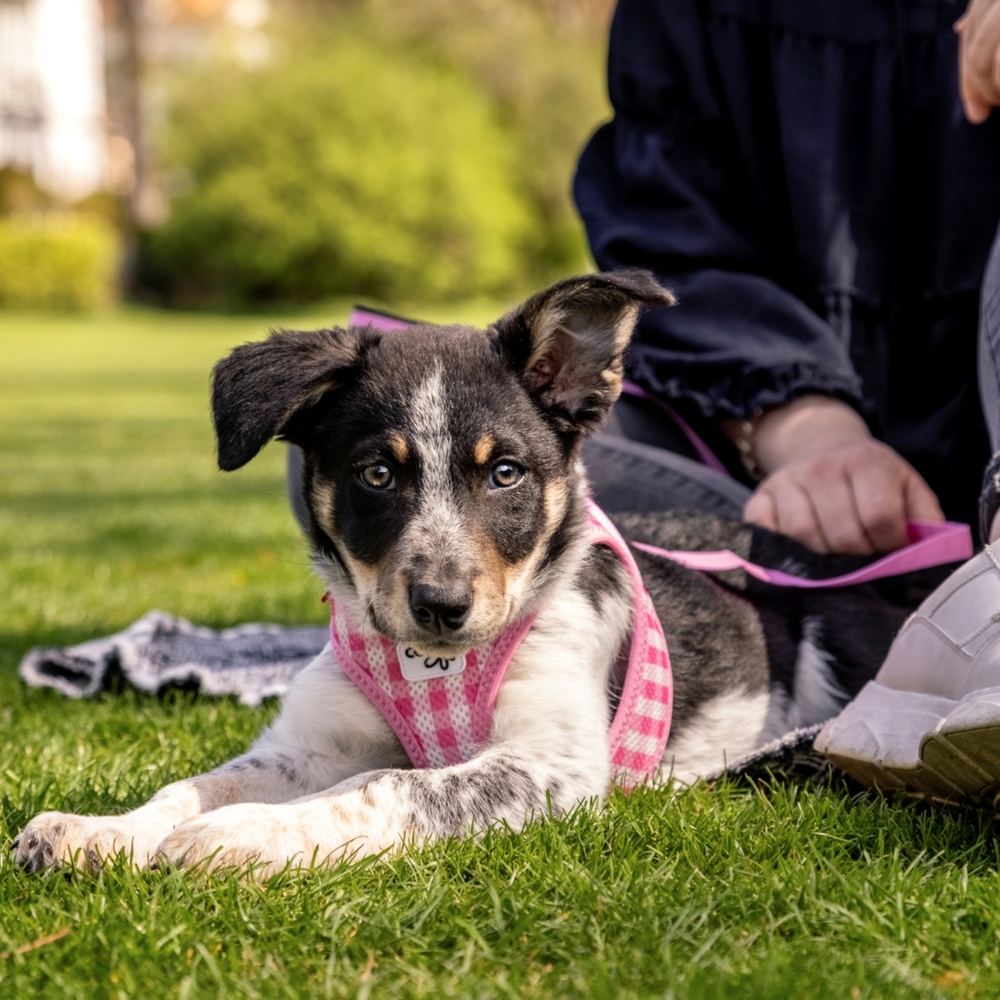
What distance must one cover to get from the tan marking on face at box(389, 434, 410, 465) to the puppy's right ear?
223 mm

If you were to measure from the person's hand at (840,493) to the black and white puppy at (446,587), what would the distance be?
0.63 metres

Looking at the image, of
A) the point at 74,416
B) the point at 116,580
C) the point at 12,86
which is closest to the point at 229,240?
the point at 12,86

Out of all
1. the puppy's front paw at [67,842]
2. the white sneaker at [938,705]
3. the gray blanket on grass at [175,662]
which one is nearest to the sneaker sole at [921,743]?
the white sneaker at [938,705]

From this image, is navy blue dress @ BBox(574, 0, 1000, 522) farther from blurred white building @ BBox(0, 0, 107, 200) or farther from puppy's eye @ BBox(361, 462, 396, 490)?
blurred white building @ BBox(0, 0, 107, 200)

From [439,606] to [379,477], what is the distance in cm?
42

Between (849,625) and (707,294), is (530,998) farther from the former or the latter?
(707,294)

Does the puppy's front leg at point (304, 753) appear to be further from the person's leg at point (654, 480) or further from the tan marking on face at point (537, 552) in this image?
the person's leg at point (654, 480)

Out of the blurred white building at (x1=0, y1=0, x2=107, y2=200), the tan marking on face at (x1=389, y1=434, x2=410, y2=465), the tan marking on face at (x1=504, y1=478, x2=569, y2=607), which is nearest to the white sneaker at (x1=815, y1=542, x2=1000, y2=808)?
the tan marking on face at (x1=504, y1=478, x2=569, y2=607)

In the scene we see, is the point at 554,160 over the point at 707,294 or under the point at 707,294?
under

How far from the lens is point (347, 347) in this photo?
3.20 m

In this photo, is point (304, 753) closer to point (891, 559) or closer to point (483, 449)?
point (483, 449)

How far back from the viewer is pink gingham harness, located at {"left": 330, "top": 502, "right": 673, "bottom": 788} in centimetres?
313

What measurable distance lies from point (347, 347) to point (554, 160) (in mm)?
57917

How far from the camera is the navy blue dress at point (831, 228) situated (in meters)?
4.40
